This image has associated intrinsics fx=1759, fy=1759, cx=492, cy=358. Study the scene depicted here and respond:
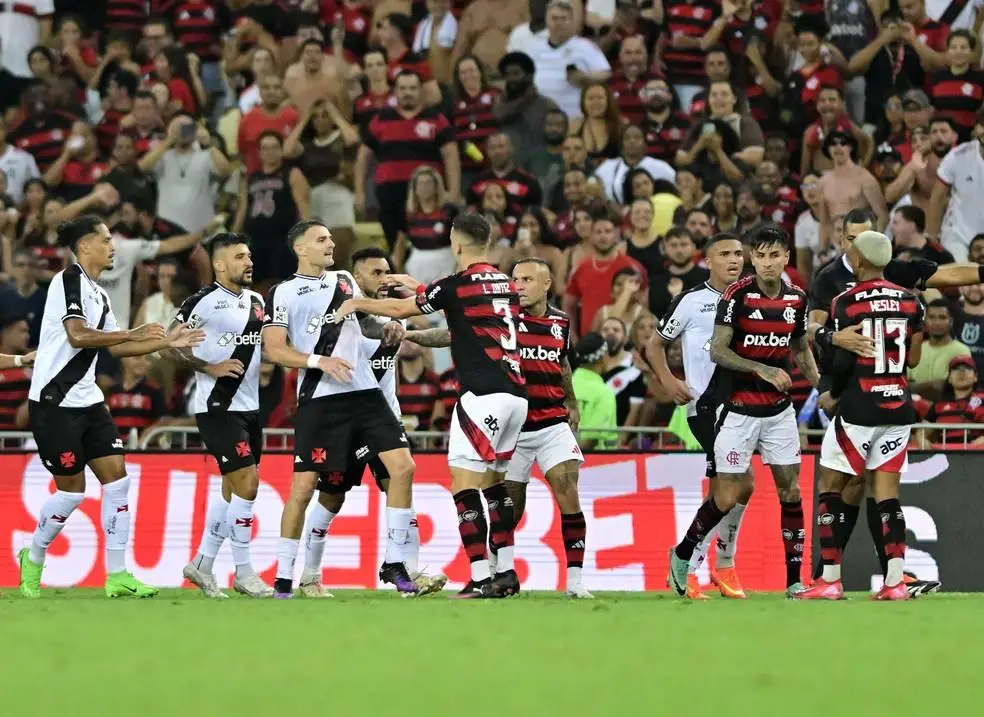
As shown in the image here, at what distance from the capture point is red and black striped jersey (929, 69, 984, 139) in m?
19.9

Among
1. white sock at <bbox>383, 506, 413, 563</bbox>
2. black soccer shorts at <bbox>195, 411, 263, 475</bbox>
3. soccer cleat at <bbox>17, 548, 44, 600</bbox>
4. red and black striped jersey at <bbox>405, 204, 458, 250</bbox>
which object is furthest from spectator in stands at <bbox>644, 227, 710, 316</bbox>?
soccer cleat at <bbox>17, 548, 44, 600</bbox>

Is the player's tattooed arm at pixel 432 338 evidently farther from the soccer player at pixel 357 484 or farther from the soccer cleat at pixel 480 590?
the soccer cleat at pixel 480 590

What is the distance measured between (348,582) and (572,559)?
4.19 metres

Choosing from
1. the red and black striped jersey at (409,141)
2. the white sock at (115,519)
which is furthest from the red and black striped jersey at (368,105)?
the white sock at (115,519)

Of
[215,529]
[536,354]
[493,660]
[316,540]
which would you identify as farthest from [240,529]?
[493,660]

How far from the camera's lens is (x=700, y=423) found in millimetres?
13562

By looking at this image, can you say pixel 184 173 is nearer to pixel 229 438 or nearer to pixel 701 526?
pixel 229 438

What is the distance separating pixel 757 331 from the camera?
12508 millimetres

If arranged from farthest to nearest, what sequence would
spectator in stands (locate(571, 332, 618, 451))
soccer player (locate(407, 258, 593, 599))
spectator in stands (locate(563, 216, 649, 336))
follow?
1. spectator in stands (locate(563, 216, 649, 336))
2. spectator in stands (locate(571, 332, 618, 451))
3. soccer player (locate(407, 258, 593, 599))

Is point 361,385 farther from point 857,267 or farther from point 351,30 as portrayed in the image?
point 351,30

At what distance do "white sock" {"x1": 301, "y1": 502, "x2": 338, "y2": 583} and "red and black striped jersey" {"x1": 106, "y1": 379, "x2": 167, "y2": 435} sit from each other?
5270 mm

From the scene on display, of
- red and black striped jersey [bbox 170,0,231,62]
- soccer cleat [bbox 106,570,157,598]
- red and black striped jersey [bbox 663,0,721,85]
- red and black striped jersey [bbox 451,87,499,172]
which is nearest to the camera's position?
soccer cleat [bbox 106,570,157,598]

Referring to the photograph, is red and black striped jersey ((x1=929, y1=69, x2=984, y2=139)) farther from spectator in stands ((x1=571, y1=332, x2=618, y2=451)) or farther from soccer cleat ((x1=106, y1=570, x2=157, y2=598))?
soccer cleat ((x1=106, y1=570, x2=157, y2=598))

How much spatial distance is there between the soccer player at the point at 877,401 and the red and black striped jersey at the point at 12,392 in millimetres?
9609
